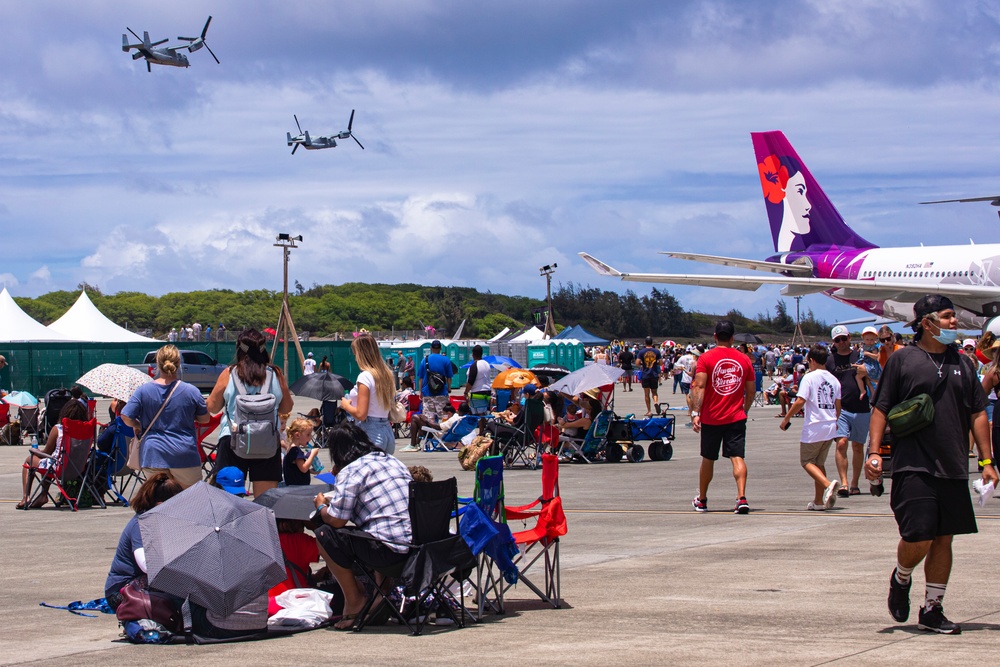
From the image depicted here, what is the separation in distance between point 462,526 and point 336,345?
123 feet

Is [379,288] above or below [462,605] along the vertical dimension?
above

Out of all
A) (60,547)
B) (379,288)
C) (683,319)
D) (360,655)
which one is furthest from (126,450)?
(379,288)

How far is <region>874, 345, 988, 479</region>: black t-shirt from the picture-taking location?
598 cm

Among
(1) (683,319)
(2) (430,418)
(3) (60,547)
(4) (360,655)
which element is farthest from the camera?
(1) (683,319)

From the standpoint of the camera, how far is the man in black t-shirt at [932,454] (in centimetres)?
595

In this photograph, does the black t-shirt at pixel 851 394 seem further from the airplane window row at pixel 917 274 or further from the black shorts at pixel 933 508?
the airplane window row at pixel 917 274

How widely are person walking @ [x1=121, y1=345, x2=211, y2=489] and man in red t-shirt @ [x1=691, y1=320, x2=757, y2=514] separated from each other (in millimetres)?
4667

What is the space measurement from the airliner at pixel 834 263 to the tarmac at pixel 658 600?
75.5 ft

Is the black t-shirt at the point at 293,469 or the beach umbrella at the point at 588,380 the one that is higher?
the beach umbrella at the point at 588,380

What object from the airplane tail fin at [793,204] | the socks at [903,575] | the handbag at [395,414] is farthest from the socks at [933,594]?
the airplane tail fin at [793,204]

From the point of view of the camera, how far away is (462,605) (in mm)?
6527

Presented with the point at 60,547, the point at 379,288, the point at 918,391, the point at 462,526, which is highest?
the point at 379,288

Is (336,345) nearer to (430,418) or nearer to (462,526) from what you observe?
(430,418)

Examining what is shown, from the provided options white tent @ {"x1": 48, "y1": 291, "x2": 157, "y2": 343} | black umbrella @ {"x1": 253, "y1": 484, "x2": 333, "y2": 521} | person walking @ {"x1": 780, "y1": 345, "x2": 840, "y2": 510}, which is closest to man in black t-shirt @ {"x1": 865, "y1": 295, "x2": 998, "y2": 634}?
black umbrella @ {"x1": 253, "y1": 484, "x2": 333, "y2": 521}
